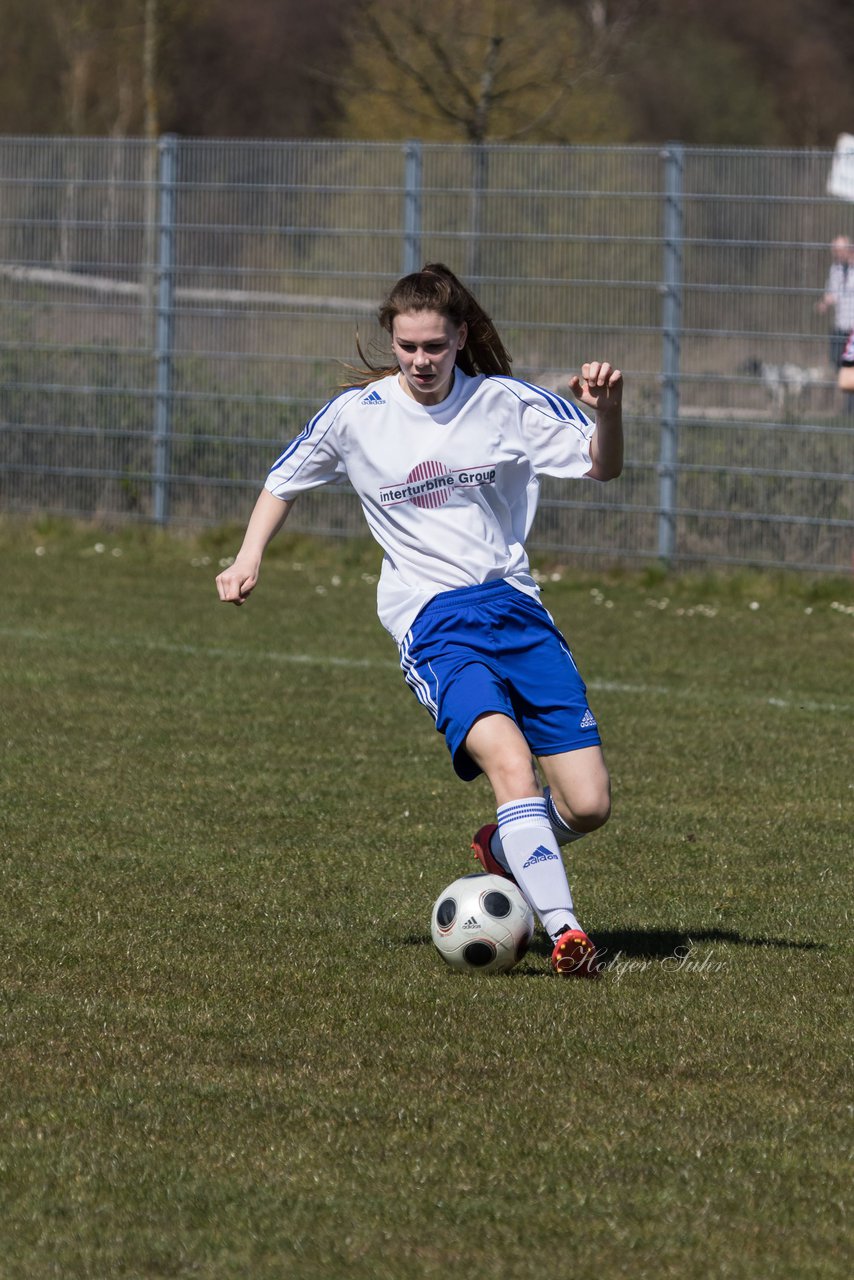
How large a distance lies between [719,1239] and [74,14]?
4123 centimetres

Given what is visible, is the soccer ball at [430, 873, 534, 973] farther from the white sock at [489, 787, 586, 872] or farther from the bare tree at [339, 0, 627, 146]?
the bare tree at [339, 0, 627, 146]

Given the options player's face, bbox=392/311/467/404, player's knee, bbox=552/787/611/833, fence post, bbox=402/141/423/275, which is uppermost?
fence post, bbox=402/141/423/275

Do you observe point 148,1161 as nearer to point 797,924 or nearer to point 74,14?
point 797,924

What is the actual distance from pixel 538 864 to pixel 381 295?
35.5 feet

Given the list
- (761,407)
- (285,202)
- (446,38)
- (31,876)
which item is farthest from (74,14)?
(31,876)

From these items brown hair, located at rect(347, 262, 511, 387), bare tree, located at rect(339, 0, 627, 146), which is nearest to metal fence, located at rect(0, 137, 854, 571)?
bare tree, located at rect(339, 0, 627, 146)

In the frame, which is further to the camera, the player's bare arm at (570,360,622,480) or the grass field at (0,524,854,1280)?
the player's bare arm at (570,360,622,480)

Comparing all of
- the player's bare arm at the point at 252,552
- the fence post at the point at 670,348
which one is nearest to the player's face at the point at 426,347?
the player's bare arm at the point at 252,552

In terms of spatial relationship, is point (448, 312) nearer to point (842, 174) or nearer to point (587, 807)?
point (587, 807)

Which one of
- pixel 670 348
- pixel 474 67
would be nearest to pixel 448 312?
pixel 670 348

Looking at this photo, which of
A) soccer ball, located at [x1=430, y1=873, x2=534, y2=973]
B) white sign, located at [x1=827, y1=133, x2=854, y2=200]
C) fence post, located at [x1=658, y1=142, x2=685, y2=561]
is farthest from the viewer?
fence post, located at [x1=658, y1=142, x2=685, y2=561]

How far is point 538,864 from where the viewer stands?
222 inches

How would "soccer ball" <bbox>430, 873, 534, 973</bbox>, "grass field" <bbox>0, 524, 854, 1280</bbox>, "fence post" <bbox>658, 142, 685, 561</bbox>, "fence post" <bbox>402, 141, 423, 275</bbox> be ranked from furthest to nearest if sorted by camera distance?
"fence post" <bbox>402, 141, 423, 275</bbox> < "fence post" <bbox>658, 142, 685, 561</bbox> < "soccer ball" <bbox>430, 873, 534, 973</bbox> < "grass field" <bbox>0, 524, 854, 1280</bbox>

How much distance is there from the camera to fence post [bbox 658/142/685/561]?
14.6 meters
